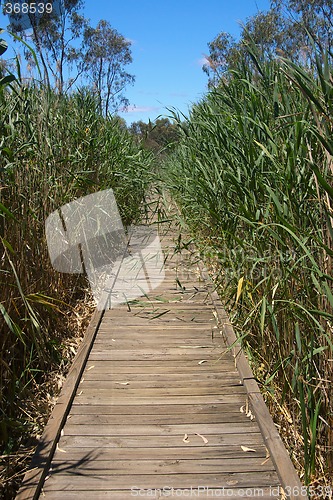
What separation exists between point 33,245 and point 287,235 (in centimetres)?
140

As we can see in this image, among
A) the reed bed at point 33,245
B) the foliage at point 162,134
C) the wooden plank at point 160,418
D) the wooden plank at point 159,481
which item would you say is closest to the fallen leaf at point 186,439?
the wooden plank at point 160,418

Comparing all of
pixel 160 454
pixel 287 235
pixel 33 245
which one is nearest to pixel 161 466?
pixel 160 454

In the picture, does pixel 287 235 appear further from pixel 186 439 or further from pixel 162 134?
pixel 162 134

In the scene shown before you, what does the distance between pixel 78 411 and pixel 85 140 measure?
8.06 ft

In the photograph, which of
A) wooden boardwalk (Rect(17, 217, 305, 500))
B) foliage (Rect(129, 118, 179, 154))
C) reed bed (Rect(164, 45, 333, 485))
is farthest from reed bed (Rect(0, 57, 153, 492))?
reed bed (Rect(164, 45, 333, 485))

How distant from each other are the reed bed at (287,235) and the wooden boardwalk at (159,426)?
143mm

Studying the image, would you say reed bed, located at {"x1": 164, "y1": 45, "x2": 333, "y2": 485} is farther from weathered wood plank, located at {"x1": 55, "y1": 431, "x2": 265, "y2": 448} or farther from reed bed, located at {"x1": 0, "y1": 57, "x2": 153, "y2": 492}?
reed bed, located at {"x1": 0, "y1": 57, "x2": 153, "y2": 492}

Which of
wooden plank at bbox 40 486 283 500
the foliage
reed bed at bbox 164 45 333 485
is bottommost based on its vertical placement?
wooden plank at bbox 40 486 283 500

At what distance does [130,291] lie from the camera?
14.1 ft

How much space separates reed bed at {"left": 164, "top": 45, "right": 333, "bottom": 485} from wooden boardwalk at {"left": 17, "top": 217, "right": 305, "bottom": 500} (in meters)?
0.14

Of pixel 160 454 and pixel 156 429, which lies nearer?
pixel 160 454

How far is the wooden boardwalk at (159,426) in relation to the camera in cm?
186

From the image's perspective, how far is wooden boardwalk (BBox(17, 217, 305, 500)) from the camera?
73.0 inches

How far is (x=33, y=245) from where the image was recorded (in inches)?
111
